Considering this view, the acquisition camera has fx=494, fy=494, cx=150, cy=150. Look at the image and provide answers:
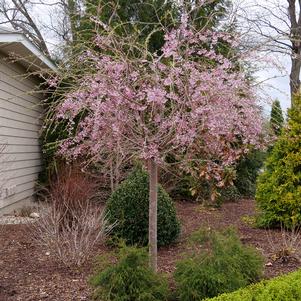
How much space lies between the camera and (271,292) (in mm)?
3506

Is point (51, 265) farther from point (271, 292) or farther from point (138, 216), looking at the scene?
point (271, 292)

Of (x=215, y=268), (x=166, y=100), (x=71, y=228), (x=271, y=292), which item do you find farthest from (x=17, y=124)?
(x=271, y=292)

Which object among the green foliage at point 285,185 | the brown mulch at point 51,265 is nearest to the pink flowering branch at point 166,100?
the brown mulch at point 51,265

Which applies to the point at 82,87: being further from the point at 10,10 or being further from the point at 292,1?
the point at 10,10

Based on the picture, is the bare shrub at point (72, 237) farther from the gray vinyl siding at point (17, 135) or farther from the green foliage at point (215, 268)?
the gray vinyl siding at point (17, 135)

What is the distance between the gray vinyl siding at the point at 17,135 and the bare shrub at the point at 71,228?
1608 mm

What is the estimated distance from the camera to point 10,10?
2061cm

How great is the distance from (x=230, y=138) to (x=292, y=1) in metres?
15.0

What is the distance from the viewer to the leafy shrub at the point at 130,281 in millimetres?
3709

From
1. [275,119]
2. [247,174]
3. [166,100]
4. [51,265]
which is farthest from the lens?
[247,174]

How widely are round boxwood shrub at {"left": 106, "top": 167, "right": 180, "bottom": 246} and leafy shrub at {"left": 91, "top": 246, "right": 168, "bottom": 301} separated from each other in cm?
184

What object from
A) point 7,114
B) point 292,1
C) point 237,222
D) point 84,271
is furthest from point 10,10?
point 84,271

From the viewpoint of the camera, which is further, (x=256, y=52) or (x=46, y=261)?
(x=46, y=261)

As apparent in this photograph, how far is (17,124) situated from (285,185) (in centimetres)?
502
